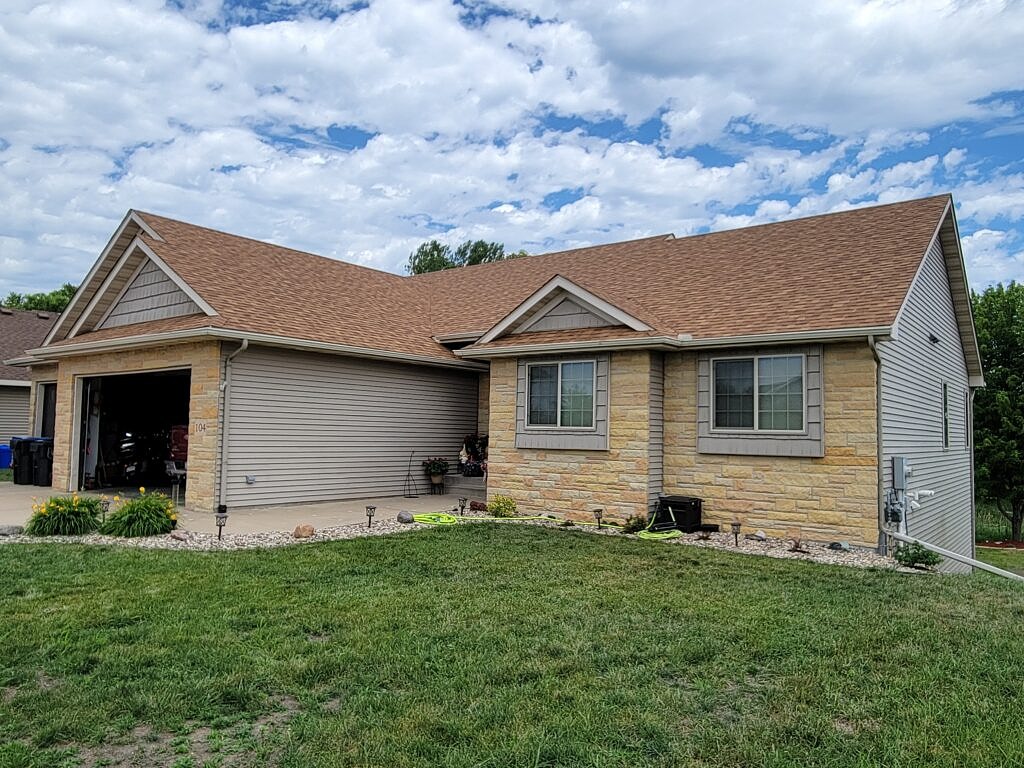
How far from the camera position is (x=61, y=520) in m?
9.96

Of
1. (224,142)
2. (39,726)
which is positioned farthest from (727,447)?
(224,142)

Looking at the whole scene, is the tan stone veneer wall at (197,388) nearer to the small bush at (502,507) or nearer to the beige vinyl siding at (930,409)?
the small bush at (502,507)

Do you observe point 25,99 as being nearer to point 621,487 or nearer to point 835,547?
point 621,487

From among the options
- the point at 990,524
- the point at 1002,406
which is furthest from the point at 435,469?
the point at 990,524

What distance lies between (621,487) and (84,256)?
33404 mm

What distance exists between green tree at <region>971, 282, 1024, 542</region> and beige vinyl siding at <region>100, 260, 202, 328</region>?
24.0 m

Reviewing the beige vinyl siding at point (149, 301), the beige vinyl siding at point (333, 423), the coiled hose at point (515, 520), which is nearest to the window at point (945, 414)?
the coiled hose at point (515, 520)

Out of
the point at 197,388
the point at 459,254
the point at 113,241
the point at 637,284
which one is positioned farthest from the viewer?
the point at 459,254

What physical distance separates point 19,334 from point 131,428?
14302mm

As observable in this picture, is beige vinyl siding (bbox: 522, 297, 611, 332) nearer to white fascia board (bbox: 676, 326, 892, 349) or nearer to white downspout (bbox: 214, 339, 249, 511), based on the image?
white fascia board (bbox: 676, 326, 892, 349)

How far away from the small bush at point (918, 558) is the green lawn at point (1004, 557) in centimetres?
1098

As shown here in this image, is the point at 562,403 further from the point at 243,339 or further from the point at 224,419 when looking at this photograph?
the point at 224,419

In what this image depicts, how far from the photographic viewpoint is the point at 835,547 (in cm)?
997

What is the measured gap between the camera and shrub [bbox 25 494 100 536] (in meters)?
9.87
